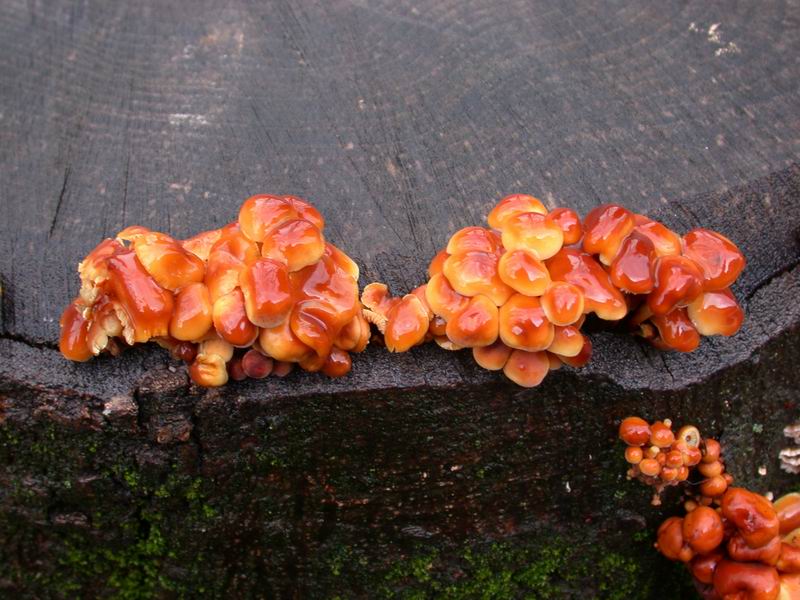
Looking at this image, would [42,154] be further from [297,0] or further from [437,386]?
[437,386]

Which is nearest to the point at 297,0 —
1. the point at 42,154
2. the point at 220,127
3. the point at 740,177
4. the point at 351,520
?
the point at 220,127

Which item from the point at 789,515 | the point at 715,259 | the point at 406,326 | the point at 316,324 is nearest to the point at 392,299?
the point at 406,326

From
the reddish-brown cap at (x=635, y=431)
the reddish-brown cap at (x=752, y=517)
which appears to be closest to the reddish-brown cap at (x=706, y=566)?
the reddish-brown cap at (x=752, y=517)

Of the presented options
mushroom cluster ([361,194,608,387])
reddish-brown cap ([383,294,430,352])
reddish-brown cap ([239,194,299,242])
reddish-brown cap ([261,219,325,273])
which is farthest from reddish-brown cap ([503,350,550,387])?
reddish-brown cap ([239,194,299,242])

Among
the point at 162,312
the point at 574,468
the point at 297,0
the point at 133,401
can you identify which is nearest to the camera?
the point at 162,312

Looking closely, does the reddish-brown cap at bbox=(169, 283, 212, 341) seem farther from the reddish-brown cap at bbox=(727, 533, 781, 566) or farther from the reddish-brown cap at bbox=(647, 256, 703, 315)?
the reddish-brown cap at bbox=(727, 533, 781, 566)

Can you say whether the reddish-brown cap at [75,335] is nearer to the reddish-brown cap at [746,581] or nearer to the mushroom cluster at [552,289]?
the mushroom cluster at [552,289]
